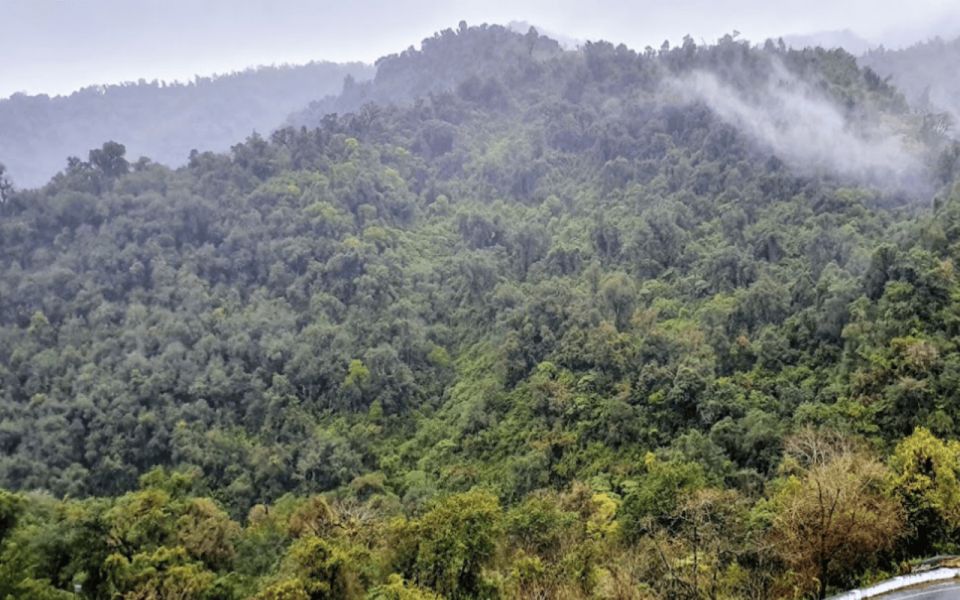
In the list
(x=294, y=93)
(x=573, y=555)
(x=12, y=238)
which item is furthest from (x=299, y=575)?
(x=294, y=93)

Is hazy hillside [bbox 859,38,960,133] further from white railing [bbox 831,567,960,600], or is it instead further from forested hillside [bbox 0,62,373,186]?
forested hillside [bbox 0,62,373,186]

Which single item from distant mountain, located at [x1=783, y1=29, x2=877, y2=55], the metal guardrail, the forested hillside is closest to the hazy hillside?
distant mountain, located at [x1=783, y1=29, x2=877, y2=55]

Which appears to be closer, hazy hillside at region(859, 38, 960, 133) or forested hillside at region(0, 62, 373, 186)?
hazy hillside at region(859, 38, 960, 133)

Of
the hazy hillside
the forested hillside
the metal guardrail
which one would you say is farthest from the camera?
the forested hillside

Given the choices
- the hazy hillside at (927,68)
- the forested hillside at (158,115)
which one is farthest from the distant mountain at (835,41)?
the forested hillside at (158,115)

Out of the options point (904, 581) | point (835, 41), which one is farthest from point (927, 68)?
point (904, 581)

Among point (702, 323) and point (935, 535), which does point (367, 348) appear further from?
point (935, 535)

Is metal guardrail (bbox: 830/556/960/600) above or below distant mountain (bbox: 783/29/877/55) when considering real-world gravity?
below

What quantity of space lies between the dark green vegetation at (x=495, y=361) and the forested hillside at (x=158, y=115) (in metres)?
54.9

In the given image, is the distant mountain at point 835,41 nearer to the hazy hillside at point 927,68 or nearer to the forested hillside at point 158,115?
the hazy hillside at point 927,68

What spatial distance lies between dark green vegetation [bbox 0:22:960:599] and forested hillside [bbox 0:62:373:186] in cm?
5489

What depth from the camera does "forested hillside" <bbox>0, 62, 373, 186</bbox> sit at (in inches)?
3944

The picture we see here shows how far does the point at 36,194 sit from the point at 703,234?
48535 mm

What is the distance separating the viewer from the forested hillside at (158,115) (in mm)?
100188
